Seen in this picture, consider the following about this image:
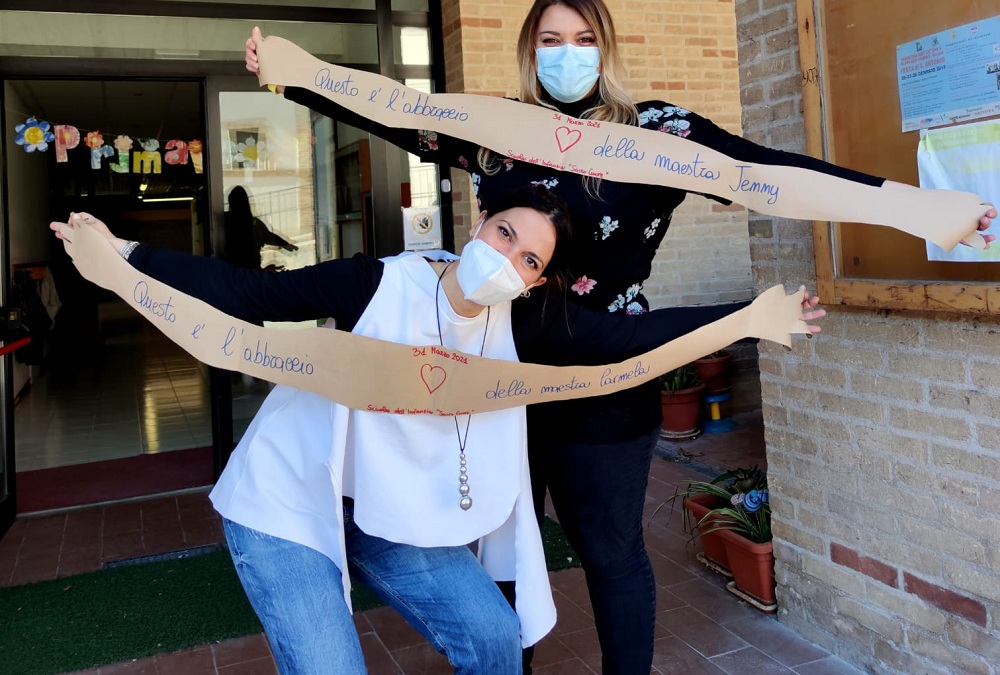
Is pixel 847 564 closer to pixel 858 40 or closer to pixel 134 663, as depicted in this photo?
pixel 858 40

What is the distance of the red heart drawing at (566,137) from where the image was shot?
225cm

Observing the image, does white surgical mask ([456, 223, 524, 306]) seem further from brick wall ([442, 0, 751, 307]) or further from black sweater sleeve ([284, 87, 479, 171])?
brick wall ([442, 0, 751, 307])

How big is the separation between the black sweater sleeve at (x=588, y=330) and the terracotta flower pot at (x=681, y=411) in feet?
13.6

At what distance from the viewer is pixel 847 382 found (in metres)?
2.99

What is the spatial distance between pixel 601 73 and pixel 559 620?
87.8 inches

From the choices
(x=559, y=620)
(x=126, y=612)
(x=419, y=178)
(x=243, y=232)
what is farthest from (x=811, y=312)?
(x=243, y=232)

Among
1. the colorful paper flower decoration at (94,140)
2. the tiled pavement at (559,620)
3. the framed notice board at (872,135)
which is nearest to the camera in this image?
the framed notice board at (872,135)

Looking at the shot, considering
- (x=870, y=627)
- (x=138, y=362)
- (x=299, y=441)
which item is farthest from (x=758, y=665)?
(x=138, y=362)

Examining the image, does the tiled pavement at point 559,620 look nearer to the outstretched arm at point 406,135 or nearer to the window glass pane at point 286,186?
the window glass pane at point 286,186

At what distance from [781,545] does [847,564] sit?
323mm

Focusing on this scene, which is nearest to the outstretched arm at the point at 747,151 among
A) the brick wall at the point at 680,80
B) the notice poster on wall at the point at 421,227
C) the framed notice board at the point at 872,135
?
the framed notice board at the point at 872,135

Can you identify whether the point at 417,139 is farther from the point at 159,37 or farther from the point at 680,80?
the point at 680,80

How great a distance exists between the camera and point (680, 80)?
6.56 m

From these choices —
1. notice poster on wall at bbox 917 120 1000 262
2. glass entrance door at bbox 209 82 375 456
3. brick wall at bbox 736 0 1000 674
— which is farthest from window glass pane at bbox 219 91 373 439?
notice poster on wall at bbox 917 120 1000 262
